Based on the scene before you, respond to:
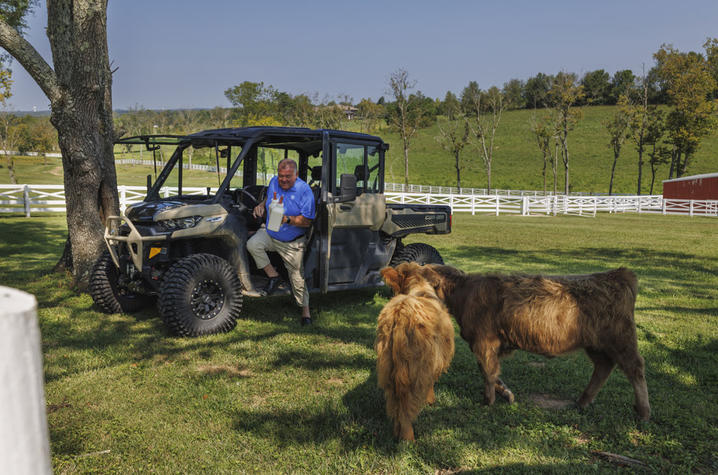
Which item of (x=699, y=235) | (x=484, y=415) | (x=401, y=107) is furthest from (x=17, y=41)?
(x=401, y=107)

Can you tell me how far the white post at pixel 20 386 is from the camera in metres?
0.63

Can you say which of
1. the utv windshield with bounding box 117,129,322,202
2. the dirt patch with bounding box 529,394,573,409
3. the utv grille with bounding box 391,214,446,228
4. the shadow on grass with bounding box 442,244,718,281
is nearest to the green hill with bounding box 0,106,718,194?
the shadow on grass with bounding box 442,244,718,281

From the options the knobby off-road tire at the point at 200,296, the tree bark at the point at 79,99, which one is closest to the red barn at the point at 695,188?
the knobby off-road tire at the point at 200,296

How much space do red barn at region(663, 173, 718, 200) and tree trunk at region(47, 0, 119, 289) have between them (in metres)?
42.3

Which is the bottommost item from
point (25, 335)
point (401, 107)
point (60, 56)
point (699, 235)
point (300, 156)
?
point (699, 235)

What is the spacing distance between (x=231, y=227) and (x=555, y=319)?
3.99 m

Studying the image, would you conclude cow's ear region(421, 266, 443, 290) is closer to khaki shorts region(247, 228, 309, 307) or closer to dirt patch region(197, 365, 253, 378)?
dirt patch region(197, 365, 253, 378)

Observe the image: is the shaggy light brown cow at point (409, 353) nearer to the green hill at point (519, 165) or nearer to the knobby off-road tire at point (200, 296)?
the knobby off-road tire at point (200, 296)

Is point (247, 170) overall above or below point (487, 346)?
above

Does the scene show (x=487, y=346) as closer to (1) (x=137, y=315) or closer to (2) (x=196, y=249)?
(2) (x=196, y=249)

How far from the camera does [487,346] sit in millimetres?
3777

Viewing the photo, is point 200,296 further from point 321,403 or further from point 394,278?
point 394,278

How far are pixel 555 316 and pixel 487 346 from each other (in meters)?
0.56

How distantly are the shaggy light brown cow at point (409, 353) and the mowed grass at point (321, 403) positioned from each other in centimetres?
29
